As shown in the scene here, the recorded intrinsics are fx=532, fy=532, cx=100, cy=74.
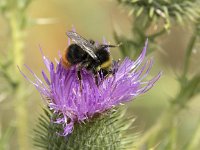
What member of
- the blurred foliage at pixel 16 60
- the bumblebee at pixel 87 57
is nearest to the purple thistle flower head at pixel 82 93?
the bumblebee at pixel 87 57

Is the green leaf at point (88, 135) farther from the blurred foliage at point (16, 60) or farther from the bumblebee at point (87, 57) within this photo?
the blurred foliage at point (16, 60)

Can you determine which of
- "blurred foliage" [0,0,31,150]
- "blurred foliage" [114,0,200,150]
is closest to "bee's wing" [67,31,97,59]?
"blurred foliage" [114,0,200,150]

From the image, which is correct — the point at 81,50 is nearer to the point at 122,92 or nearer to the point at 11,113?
the point at 122,92

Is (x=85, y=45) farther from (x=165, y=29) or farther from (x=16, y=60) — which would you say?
(x=16, y=60)

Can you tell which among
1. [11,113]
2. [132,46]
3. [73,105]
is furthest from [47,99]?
[11,113]

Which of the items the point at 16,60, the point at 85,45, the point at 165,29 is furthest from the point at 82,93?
the point at 16,60

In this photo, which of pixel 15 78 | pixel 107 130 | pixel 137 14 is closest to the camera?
pixel 107 130
